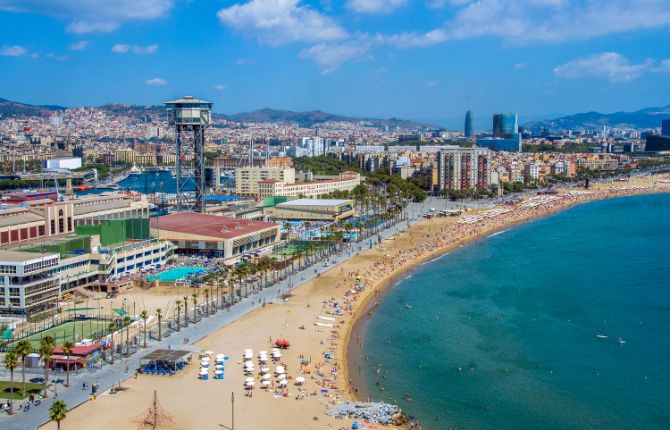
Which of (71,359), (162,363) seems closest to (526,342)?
(162,363)

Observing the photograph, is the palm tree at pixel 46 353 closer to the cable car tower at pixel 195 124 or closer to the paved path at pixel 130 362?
the paved path at pixel 130 362

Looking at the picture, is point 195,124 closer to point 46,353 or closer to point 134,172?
point 46,353

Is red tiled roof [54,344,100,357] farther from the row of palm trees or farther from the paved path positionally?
the paved path

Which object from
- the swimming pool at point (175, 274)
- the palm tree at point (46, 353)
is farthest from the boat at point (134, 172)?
the palm tree at point (46, 353)

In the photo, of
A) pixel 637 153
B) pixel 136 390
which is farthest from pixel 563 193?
pixel 136 390

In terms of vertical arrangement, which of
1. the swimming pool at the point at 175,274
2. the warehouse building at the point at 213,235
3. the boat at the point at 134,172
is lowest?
the swimming pool at the point at 175,274

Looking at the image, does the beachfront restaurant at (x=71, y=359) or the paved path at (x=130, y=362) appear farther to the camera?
the beachfront restaurant at (x=71, y=359)
